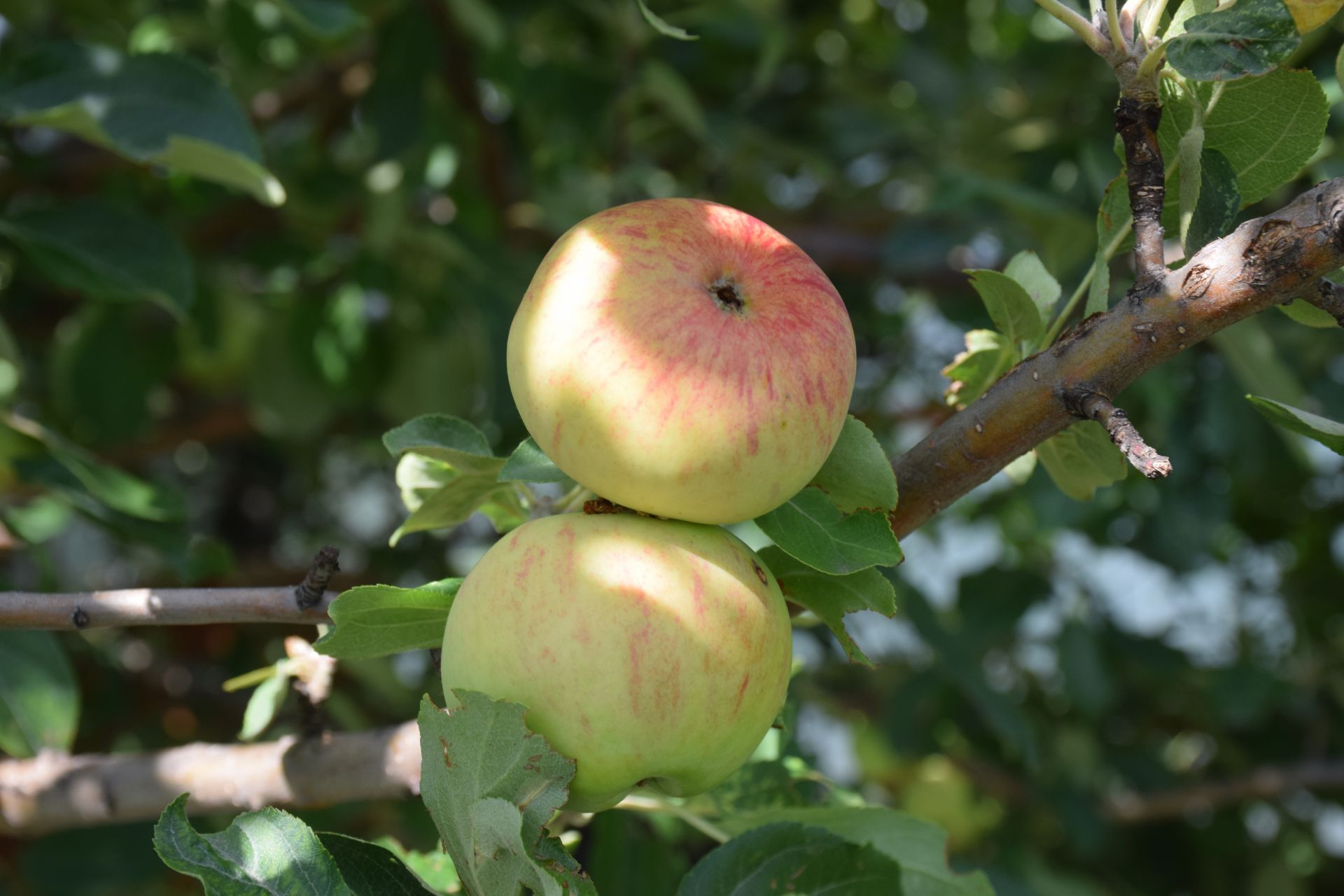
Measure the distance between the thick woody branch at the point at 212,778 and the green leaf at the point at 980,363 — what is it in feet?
1.38

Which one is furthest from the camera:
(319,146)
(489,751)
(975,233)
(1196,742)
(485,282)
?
(1196,742)

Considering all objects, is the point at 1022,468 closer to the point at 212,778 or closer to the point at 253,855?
the point at 253,855

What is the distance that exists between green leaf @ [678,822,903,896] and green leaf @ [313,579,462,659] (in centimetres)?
22

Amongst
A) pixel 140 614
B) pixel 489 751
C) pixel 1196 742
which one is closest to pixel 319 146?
pixel 140 614

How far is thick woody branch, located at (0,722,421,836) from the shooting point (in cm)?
76

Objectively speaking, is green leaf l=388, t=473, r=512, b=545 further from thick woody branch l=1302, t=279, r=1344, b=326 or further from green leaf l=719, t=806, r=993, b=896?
thick woody branch l=1302, t=279, r=1344, b=326

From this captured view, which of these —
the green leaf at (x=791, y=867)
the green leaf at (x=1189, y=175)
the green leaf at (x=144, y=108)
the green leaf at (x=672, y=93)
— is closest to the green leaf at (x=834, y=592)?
the green leaf at (x=791, y=867)

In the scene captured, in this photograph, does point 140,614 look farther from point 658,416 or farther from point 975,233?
point 975,233

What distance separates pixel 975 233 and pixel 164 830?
144 centimetres

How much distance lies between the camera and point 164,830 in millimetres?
542

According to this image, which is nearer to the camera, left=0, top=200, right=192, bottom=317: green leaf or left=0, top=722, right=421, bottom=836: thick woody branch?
left=0, top=722, right=421, bottom=836: thick woody branch

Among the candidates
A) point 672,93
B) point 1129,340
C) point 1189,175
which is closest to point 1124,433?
point 1129,340

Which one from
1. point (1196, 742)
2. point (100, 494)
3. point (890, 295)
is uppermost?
point (100, 494)

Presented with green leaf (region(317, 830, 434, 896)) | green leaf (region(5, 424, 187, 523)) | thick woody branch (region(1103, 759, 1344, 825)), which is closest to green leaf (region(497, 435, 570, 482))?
green leaf (region(317, 830, 434, 896))
